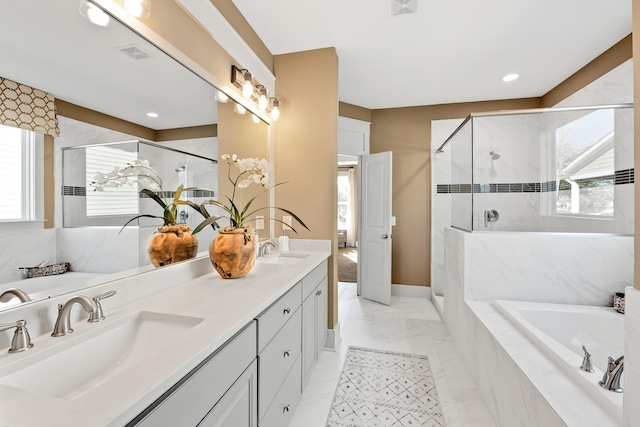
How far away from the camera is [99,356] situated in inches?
33.8

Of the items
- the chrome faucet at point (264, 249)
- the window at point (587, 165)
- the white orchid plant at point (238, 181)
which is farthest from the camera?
the window at point (587, 165)

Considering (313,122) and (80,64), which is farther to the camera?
(313,122)

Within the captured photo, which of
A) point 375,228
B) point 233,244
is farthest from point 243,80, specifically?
point 375,228

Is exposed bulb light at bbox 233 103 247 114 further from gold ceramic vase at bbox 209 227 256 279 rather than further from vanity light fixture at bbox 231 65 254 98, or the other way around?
gold ceramic vase at bbox 209 227 256 279

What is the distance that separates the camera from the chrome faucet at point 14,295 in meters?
0.80

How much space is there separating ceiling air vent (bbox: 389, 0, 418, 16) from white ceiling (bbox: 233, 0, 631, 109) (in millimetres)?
46

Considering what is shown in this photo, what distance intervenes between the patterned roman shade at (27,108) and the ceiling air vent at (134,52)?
42 centimetres

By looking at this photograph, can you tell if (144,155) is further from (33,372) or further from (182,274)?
(33,372)

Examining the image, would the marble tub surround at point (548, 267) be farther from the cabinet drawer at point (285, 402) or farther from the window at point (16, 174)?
the window at point (16, 174)

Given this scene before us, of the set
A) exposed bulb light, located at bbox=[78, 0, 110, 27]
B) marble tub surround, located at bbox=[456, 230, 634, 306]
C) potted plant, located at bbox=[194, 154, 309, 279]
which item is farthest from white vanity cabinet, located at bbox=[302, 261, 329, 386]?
exposed bulb light, located at bbox=[78, 0, 110, 27]

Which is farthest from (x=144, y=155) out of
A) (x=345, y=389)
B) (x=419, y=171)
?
(x=419, y=171)

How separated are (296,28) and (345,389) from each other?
9.09 ft

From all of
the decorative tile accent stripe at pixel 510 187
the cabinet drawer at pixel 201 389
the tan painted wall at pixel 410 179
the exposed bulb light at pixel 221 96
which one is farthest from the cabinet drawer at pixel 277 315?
the tan painted wall at pixel 410 179

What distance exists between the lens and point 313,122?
2479mm
